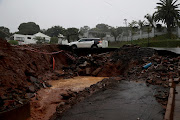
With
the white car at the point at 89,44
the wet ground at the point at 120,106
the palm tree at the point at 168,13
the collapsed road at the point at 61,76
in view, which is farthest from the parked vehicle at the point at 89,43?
the palm tree at the point at 168,13

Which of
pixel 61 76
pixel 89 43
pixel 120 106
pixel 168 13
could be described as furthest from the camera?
pixel 168 13

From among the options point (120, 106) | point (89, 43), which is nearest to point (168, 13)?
point (89, 43)

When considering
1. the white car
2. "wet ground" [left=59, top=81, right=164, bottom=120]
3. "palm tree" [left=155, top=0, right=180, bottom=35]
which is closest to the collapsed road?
"wet ground" [left=59, top=81, right=164, bottom=120]

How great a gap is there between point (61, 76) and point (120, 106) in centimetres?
860

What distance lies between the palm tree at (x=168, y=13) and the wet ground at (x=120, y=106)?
110ft

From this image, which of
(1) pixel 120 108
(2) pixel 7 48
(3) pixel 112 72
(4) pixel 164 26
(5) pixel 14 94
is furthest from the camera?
(4) pixel 164 26

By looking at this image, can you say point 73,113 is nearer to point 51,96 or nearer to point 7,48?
point 51,96

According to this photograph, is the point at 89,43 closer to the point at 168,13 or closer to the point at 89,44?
the point at 89,44

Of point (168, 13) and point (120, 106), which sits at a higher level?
point (168, 13)

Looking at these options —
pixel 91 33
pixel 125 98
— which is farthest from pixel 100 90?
pixel 91 33

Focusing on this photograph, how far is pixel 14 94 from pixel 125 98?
456 centimetres

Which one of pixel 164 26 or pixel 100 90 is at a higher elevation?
pixel 164 26

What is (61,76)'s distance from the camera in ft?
40.4

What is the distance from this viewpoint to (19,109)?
4832 millimetres
